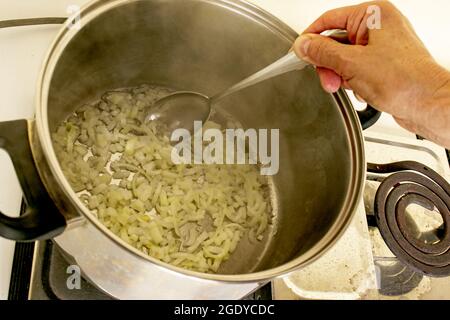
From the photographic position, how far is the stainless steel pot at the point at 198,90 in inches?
19.5

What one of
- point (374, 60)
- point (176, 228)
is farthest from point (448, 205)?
point (176, 228)

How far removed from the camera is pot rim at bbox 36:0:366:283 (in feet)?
1.56

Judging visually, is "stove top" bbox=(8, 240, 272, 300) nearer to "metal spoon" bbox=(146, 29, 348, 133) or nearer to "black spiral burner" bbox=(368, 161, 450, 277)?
"metal spoon" bbox=(146, 29, 348, 133)

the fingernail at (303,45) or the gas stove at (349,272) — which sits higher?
the fingernail at (303,45)

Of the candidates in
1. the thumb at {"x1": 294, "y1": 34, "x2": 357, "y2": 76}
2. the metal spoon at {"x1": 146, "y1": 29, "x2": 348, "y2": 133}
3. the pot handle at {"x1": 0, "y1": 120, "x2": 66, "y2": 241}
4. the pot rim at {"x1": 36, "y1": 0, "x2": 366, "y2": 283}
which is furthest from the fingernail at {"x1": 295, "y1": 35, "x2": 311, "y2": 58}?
the pot handle at {"x1": 0, "y1": 120, "x2": 66, "y2": 241}

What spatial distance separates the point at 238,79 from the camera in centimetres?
88

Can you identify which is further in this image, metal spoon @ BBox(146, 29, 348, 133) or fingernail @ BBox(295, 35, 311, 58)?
metal spoon @ BBox(146, 29, 348, 133)
